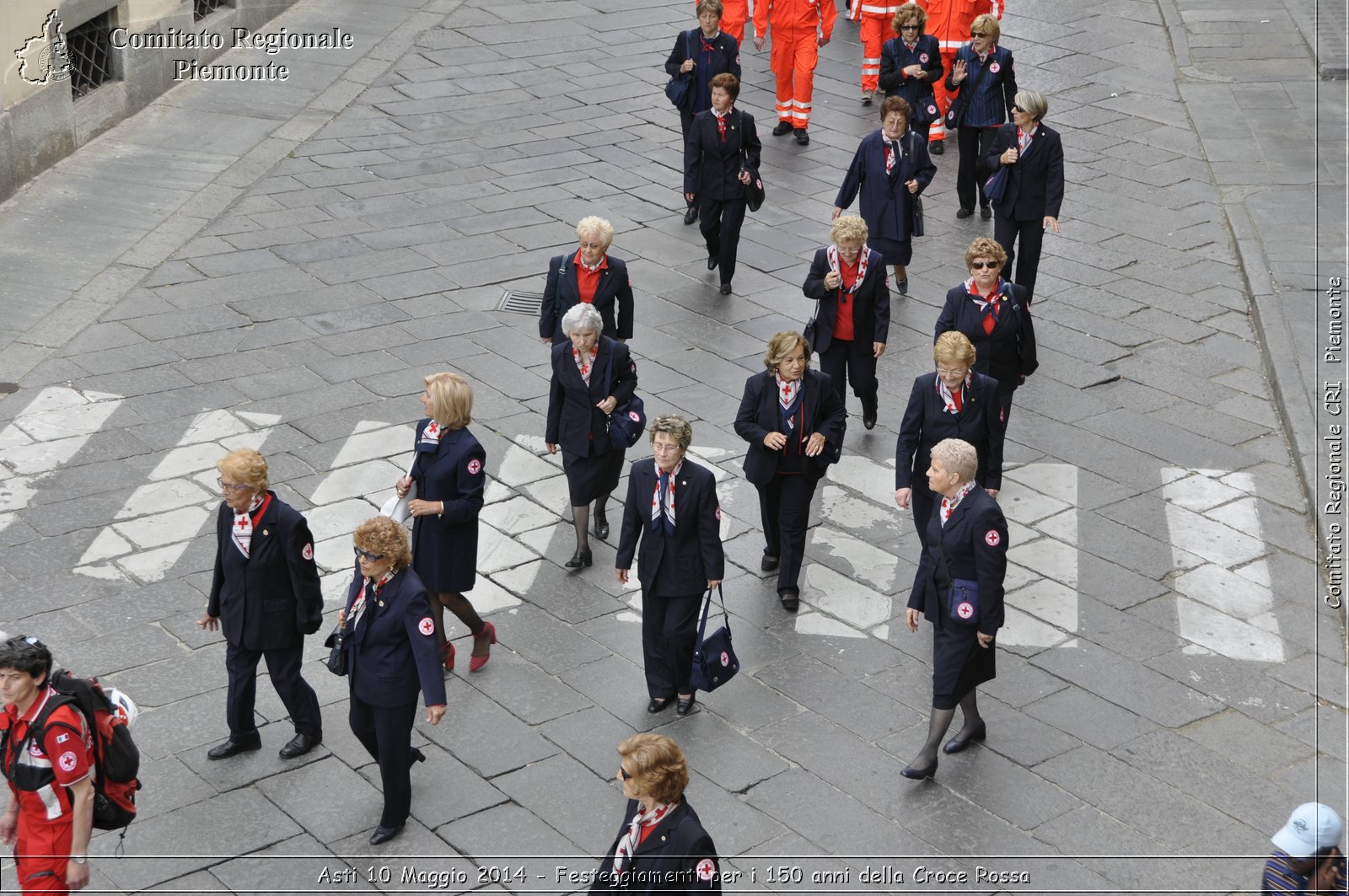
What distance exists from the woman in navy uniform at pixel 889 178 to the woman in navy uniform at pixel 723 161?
0.87 meters

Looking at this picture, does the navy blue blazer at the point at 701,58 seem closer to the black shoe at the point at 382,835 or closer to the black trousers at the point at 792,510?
the black trousers at the point at 792,510

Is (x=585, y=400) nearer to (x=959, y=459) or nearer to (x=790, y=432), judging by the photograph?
(x=790, y=432)

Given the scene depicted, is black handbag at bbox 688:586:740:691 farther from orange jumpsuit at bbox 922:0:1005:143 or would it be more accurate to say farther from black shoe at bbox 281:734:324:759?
orange jumpsuit at bbox 922:0:1005:143

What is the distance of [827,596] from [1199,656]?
75.9 inches

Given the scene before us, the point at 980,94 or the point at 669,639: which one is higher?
the point at 980,94

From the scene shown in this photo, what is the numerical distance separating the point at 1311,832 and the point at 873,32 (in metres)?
11.9

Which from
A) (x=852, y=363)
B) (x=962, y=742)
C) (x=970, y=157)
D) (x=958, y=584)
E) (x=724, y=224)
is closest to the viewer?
(x=958, y=584)

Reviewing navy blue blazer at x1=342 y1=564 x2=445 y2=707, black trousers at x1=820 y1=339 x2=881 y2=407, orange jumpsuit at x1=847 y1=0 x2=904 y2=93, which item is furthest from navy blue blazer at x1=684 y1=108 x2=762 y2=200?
navy blue blazer at x1=342 y1=564 x2=445 y2=707

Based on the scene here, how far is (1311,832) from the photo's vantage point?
16.2 ft

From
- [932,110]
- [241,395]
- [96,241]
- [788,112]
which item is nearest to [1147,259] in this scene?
[932,110]

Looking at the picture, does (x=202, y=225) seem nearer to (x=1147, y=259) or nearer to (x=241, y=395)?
(x=241, y=395)

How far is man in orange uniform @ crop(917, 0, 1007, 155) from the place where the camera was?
47.8ft

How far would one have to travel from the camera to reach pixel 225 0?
55.3 feet

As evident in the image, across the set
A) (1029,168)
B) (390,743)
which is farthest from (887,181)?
(390,743)
